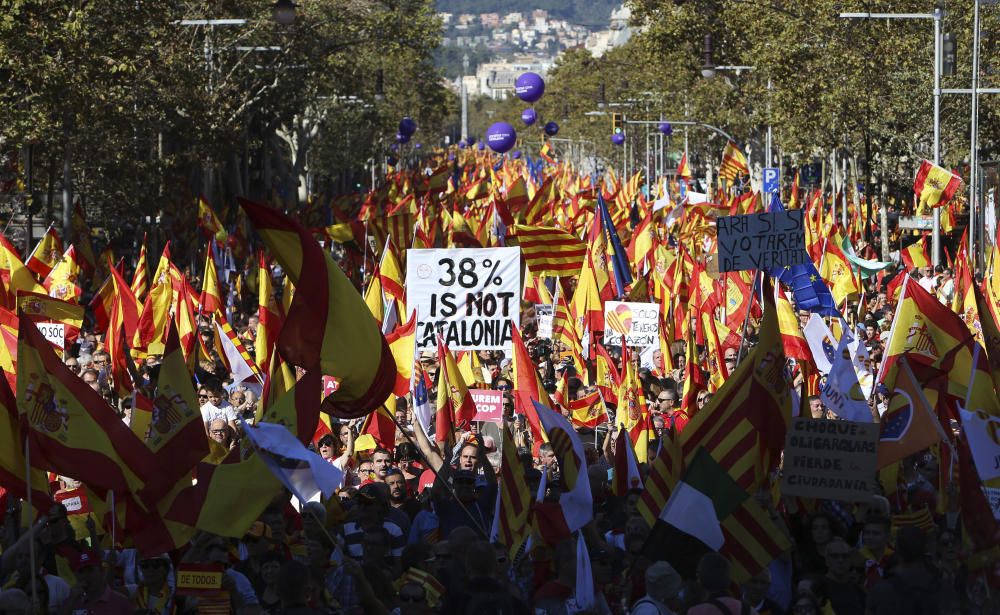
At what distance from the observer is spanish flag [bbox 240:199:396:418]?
9641 millimetres

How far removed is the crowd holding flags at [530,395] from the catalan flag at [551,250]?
1.1 inches

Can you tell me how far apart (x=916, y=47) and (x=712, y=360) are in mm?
19471

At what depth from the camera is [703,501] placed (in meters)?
8.10

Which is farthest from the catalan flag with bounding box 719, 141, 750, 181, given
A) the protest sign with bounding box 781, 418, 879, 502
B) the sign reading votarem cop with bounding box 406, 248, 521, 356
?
the protest sign with bounding box 781, 418, 879, 502

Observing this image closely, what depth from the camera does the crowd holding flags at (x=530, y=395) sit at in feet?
27.5

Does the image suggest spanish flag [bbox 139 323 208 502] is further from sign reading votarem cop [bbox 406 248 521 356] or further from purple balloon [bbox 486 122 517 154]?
purple balloon [bbox 486 122 517 154]

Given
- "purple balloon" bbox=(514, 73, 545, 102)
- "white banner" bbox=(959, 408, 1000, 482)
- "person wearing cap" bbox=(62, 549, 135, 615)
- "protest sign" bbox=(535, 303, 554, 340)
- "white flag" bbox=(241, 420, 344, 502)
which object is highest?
"purple balloon" bbox=(514, 73, 545, 102)

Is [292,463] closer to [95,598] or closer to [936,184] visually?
[95,598]

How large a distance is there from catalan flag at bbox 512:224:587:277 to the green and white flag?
37.6 ft

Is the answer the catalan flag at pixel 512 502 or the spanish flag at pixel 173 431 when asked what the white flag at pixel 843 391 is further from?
the spanish flag at pixel 173 431

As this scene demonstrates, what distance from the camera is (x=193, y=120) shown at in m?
34.3

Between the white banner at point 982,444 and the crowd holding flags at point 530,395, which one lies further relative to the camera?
the white banner at point 982,444

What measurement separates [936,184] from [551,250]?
8.73 meters

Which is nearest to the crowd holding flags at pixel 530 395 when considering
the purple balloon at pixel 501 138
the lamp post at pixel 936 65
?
the lamp post at pixel 936 65
